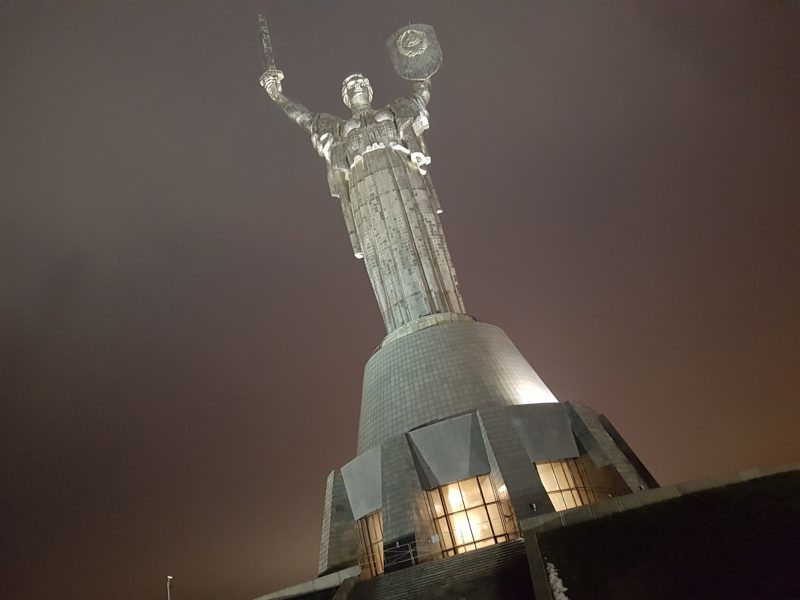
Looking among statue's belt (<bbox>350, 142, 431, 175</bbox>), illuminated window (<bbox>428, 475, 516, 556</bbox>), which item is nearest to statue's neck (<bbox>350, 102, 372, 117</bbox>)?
statue's belt (<bbox>350, 142, 431, 175</bbox>)

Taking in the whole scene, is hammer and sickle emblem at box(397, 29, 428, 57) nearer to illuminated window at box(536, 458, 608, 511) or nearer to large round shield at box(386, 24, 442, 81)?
large round shield at box(386, 24, 442, 81)

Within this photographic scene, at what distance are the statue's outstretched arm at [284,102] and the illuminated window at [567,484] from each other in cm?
1731

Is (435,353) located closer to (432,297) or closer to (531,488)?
(432,297)

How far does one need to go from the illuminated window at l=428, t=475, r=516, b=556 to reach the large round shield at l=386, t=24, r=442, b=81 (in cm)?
1767

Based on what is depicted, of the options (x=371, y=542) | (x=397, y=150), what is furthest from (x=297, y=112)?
(x=371, y=542)

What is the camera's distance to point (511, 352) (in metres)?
19.6

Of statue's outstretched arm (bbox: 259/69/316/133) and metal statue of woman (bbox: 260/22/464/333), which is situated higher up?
statue's outstretched arm (bbox: 259/69/316/133)

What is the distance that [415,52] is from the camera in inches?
991

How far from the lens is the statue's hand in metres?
26.7

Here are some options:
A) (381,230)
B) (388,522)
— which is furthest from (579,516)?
(381,230)

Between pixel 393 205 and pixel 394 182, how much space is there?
1034mm

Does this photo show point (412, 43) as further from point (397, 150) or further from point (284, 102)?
point (284, 102)

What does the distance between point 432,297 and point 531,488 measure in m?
8.18

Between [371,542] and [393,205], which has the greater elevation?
[393,205]
